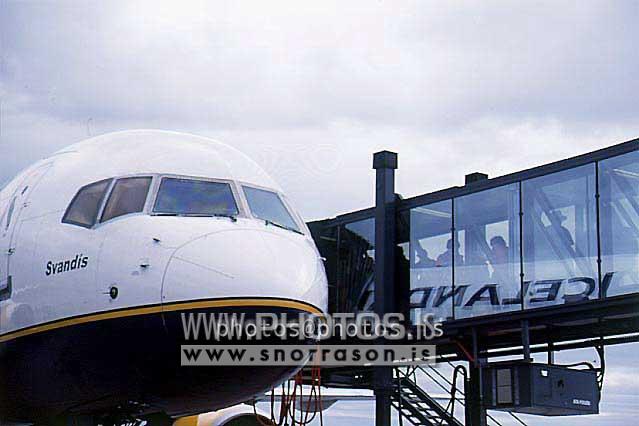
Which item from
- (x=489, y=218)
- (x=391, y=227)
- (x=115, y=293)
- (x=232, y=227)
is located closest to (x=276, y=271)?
(x=232, y=227)

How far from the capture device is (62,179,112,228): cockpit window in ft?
35.5

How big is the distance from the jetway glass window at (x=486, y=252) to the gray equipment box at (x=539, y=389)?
4.09 feet

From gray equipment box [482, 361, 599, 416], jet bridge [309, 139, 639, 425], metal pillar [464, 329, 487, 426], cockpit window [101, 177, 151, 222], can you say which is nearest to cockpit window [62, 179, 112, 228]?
cockpit window [101, 177, 151, 222]

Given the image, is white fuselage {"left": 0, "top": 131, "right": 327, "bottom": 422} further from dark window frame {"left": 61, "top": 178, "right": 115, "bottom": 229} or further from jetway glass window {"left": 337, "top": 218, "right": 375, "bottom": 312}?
jetway glass window {"left": 337, "top": 218, "right": 375, "bottom": 312}

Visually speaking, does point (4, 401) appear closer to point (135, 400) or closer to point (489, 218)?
point (135, 400)

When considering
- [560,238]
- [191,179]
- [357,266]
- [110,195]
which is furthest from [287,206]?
[357,266]

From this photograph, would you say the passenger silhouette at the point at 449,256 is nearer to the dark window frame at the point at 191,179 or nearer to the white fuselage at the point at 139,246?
the white fuselage at the point at 139,246

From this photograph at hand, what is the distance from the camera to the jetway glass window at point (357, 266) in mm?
20562

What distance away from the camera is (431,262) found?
19.5 meters

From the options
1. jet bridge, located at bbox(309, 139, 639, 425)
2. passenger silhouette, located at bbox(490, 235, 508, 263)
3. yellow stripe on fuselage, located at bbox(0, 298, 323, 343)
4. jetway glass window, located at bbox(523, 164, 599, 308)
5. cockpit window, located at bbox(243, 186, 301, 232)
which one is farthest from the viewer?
passenger silhouette, located at bbox(490, 235, 508, 263)

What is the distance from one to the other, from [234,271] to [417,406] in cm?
1184

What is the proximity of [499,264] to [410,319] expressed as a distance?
235 centimetres

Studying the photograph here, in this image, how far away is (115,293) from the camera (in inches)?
398

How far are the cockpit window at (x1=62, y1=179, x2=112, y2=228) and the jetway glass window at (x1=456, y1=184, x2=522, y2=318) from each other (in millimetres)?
8445
